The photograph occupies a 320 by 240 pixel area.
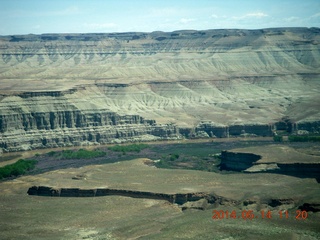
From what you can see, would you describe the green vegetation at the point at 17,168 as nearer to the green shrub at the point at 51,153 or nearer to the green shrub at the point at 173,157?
the green shrub at the point at 51,153

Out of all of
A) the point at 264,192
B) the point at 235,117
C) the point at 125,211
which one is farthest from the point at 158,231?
the point at 235,117

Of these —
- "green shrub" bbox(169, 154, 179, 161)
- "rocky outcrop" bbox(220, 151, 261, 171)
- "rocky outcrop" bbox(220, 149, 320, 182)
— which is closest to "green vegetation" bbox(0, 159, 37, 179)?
"green shrub" bbox(169, 154, 179, 161)

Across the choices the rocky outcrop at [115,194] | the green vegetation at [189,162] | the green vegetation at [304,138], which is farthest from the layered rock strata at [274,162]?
the green vegetation at [304,138]

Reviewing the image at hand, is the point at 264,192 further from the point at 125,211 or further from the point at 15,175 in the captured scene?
the point at 15,175

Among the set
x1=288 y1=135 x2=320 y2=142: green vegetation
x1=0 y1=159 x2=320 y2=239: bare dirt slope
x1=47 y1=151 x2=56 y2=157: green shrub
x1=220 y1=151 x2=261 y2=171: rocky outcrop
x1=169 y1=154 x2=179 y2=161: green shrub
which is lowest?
x1=47 y1=151 x2=56 y2=157: green shrub

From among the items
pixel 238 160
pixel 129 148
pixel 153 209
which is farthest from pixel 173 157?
pixel 153 209
